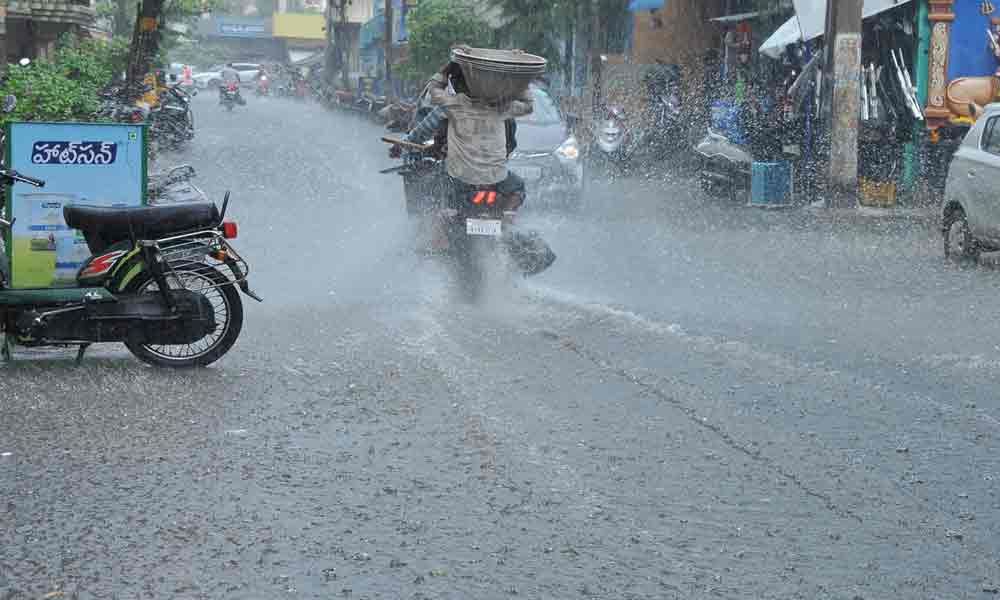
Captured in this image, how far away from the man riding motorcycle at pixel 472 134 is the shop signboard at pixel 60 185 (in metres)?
2.79

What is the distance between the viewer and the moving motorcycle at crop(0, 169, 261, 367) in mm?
8336

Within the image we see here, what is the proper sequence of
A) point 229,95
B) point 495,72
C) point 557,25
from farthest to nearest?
point 229,95, point 557,25, point 495,72

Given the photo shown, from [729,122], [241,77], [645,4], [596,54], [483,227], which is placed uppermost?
[645,4]

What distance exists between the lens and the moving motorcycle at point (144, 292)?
834 cm

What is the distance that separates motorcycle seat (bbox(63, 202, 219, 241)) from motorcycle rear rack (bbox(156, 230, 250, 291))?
0.08 metres

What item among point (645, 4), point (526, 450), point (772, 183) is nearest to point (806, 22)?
point (772, 183)

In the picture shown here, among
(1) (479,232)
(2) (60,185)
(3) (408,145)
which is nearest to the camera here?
(2) (60,185)

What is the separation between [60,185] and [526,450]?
4.13 meters

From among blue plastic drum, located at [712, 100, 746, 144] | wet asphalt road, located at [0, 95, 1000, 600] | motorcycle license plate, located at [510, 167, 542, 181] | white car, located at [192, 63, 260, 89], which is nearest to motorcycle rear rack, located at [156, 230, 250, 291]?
wet asphalt road, located at [0, 95, 1000, 600]

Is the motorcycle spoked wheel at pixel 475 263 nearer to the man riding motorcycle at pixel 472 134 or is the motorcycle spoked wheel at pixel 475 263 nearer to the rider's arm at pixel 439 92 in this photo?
the man riding motorcycle at pixel 472 134

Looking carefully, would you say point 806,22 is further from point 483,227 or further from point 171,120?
point 483,227

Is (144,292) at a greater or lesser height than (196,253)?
lesser

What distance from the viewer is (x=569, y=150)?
63.5ft

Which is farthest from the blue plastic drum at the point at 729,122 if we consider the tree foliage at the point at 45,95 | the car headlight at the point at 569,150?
the tree foliage at the point at 45,95
